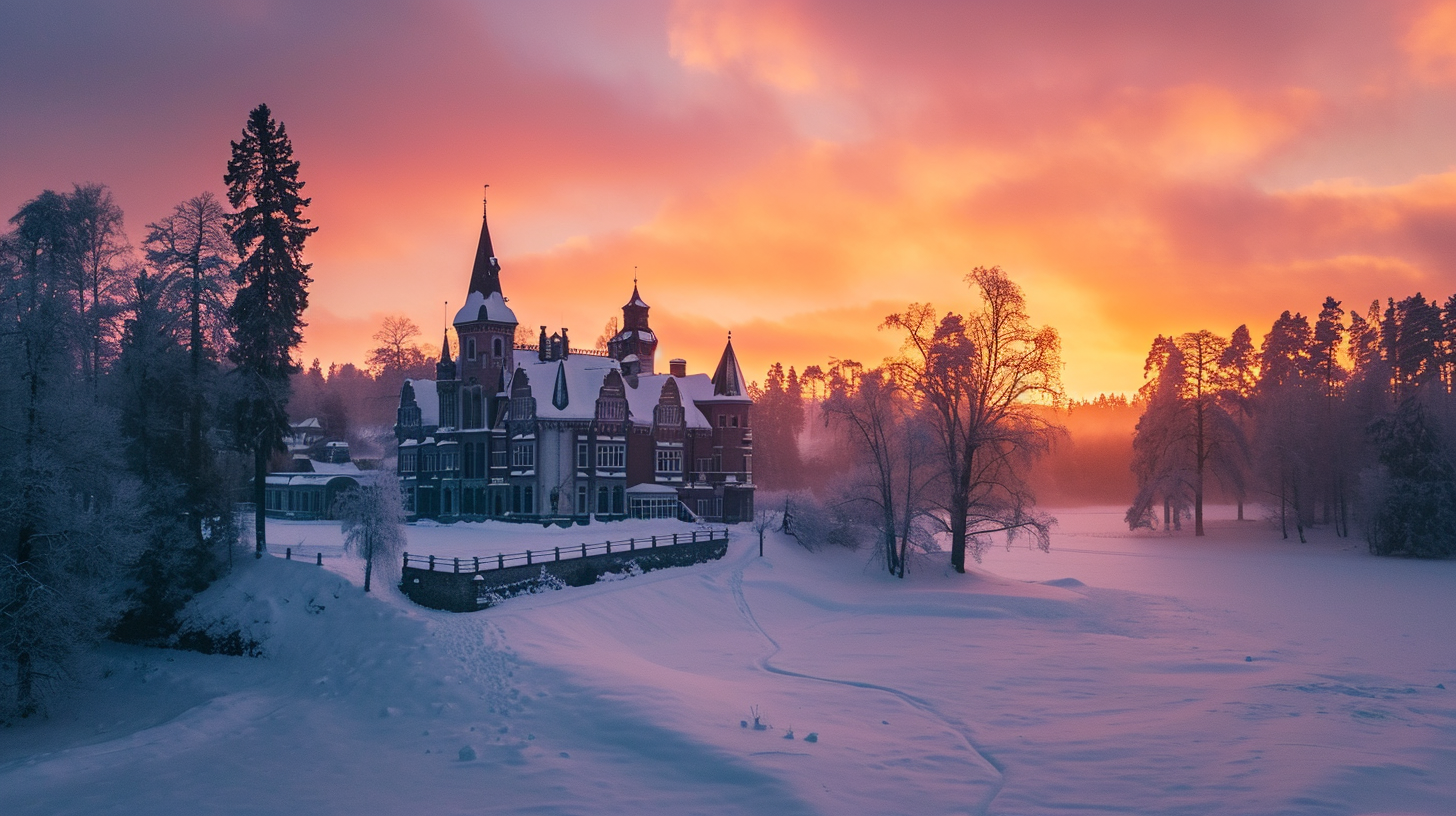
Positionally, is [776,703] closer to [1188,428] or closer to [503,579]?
[503,579]

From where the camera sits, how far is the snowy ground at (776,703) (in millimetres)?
14430

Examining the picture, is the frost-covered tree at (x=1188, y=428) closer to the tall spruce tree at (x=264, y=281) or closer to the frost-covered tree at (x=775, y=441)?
the frost-covered tree at (x=775, y=441)

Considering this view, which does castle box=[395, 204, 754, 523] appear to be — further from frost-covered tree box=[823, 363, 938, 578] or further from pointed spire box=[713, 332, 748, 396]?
frost-covered tree box=[823, 363, 938, 578]

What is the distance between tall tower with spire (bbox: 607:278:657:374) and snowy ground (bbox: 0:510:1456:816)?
2755 centimetres

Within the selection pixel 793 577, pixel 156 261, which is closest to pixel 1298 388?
pixel 793 577

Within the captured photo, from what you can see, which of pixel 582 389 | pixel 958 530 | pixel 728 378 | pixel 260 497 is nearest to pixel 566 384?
pixel 582 389

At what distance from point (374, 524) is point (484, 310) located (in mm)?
29364

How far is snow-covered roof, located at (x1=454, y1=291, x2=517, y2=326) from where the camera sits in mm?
58125

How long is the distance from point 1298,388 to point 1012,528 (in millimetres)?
37236

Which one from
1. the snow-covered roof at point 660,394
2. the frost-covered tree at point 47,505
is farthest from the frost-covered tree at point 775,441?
the frost-covered tree at point 47,505

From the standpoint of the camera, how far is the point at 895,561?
Result: 42.0 m

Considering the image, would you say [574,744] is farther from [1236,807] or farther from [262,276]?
[262,276]

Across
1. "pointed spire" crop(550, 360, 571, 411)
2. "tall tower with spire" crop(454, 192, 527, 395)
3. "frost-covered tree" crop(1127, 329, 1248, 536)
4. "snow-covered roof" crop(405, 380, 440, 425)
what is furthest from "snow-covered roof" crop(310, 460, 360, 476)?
"frost-covered tree" crop(1127, 329, 1248, 536)

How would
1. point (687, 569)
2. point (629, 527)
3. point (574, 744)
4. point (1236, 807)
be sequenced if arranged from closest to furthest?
point (1236, 807), point (574, 744), point (687, 569), point (629, 527)
